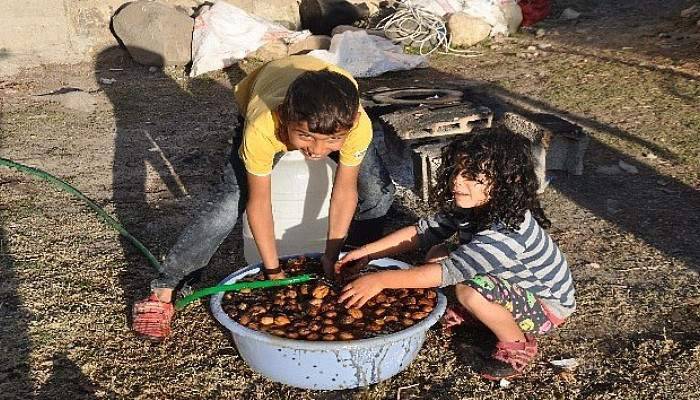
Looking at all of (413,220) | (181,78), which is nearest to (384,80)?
(181,78)

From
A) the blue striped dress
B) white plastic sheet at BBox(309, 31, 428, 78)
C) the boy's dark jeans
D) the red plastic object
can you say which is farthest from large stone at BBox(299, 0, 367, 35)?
the blue striped dress

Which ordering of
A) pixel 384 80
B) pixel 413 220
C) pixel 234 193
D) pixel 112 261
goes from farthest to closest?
pixel 384 80, pixel 413 220, pixel 112 261, pixel 234 193

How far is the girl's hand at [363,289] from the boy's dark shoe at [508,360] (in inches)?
18.0

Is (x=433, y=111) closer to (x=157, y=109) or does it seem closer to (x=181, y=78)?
(x=157, y=109)

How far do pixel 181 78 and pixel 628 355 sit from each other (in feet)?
16.5

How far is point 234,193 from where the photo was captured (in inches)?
114

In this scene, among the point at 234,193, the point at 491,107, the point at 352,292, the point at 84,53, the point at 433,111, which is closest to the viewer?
the point at 352,292

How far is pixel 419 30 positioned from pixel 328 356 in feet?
18.3

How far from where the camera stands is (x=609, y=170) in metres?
4.45

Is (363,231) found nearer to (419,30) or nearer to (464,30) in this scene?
(419,30)

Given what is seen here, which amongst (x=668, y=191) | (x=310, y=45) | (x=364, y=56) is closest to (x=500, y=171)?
(x=668, y=191)

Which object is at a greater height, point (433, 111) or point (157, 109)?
point (433, 111)

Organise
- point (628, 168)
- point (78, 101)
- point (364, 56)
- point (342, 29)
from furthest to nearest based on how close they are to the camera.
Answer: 1. point (342, 29)
2. point (364, 56)
3. point (78, 101)
4. point (628, 168)

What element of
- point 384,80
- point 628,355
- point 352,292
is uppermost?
point 352,292
